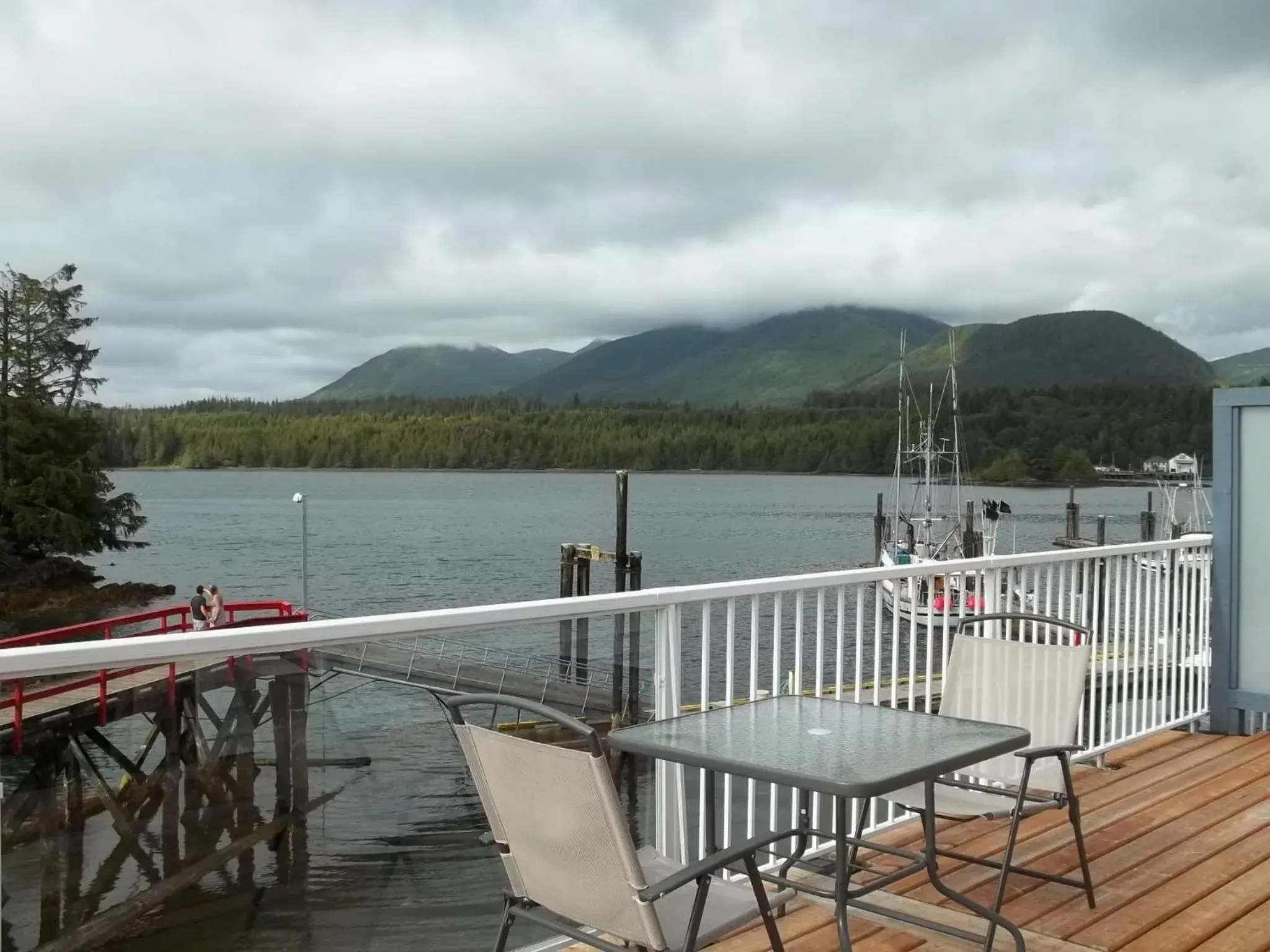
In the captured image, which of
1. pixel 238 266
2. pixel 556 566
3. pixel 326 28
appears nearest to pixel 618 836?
pixel 556 566

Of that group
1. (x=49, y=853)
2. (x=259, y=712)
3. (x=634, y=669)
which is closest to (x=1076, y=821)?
(x=634, y=669)

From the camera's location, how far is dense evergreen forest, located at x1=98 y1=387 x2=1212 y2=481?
63.7 meters

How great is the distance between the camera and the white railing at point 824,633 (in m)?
2.32

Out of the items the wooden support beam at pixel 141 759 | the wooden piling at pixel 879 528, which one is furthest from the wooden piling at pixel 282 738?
the wooden piling at pixel 879 528

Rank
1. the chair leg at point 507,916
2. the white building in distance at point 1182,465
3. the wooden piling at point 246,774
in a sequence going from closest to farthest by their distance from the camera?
the chair leg at point 507,916 < the wooden piling at point 246,774 < the white building in distance at point 1182,465

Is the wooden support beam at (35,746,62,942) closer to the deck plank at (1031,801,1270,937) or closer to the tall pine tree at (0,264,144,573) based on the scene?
the deck plank at (1031,801,1270,937)

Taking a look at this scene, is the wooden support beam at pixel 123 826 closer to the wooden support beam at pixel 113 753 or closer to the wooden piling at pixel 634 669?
the wooden support beam at pixel 113 753

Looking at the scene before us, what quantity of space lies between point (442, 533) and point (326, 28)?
47.3 m

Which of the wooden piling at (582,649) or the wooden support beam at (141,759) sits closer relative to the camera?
the wooden support beam at (141,759)

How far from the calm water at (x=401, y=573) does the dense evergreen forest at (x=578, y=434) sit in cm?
403

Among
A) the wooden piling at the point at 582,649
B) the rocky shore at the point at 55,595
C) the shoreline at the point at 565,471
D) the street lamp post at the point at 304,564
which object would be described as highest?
the shoreline at the point at 565,471

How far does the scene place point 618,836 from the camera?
6.57 ft

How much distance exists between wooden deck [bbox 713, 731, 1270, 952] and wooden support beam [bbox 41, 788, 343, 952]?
1.22m

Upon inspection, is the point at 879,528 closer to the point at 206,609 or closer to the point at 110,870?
the point at 206,609
